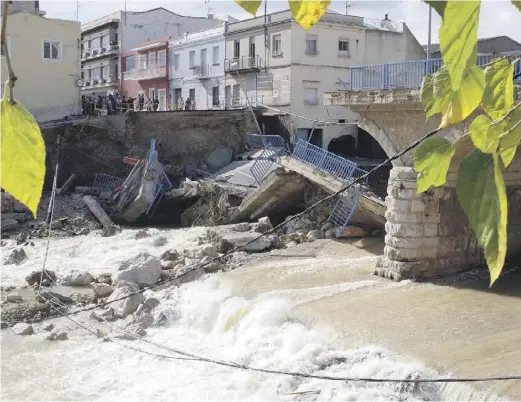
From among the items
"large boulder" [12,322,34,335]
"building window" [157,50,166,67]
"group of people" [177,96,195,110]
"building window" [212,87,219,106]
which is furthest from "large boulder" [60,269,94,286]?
"building window" [157,50,166,67]

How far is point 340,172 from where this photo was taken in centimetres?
1819

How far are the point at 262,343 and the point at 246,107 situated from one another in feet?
67.5

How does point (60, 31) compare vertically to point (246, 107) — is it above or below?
above

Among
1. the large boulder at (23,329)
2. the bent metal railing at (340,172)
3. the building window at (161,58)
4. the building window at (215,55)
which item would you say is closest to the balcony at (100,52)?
the building window at (161,58)

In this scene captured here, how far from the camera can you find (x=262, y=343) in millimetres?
11414

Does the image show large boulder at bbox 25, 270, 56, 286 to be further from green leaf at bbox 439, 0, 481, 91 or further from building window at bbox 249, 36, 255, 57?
building window at bbox 249, 36, 255, 57

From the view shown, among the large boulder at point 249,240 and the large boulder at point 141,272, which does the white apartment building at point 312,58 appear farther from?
the large boulder at point 141,272

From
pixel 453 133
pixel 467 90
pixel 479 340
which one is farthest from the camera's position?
pixel 453 133

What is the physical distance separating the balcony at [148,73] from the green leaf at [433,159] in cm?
3912

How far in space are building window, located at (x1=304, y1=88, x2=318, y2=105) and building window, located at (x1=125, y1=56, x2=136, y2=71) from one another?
17236mm

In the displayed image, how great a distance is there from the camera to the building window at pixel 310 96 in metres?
29.7

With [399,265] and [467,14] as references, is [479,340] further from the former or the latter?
[467,14]

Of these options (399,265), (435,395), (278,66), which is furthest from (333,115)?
(435,395)

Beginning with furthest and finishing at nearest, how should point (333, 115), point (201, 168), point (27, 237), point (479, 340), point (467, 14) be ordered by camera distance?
point (333, 115) → point (201, 168) → point (27, 237) → point (479, 340) → point (467, 14)
